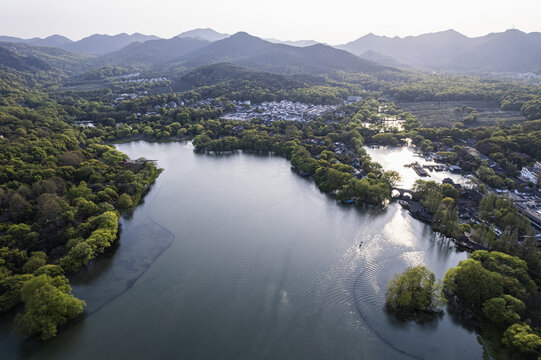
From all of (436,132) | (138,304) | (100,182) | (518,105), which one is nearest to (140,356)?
(138,304)

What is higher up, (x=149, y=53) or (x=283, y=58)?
(x=149, y=53)

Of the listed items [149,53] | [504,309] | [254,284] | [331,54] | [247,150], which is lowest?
[254,284]

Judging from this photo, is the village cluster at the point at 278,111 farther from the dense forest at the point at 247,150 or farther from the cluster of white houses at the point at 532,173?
the cluster of white houses at the point at 532,173

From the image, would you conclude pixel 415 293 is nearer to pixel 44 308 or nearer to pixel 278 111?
pixel 44 308

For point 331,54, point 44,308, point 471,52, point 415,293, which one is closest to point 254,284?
point 415,293

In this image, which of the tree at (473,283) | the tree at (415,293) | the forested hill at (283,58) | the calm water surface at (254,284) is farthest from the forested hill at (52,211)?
the forested hill at (283,58)

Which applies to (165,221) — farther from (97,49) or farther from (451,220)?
(97,49)

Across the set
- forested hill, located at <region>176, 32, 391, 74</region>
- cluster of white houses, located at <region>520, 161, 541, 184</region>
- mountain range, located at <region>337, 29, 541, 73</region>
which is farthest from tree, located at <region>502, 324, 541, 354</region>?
mountain range, located at <region>337, 29, 541, 73</region>

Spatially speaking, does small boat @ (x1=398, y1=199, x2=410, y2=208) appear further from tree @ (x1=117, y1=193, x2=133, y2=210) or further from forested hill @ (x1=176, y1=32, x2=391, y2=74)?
forested hill @ (x1=176, y1=32, x2=391, y2=74)
